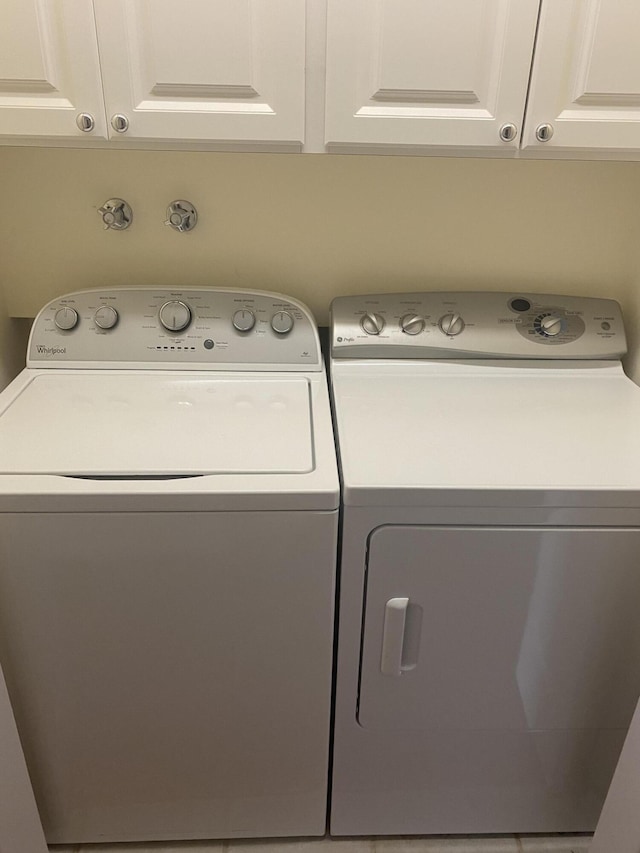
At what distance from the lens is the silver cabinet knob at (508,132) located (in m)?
1.28

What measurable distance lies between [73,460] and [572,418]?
100cm

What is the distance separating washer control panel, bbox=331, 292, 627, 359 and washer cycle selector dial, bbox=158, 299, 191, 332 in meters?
0.35

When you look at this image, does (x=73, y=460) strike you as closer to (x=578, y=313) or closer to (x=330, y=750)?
(x=330, y=750)

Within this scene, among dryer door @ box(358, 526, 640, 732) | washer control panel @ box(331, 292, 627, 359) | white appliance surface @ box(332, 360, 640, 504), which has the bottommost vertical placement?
dryer door @ box(358, 526, 640, 732)

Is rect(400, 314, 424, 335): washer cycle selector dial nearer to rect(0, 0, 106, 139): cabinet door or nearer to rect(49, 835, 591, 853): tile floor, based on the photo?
rect(0, 0, 106, 139): cabinet door

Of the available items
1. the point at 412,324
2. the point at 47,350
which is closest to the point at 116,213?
the point at 47,350

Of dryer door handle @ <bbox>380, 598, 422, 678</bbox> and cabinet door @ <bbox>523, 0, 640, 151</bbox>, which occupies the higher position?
cabinet door @ <bbox>523, 0, 640, 151</bbox>

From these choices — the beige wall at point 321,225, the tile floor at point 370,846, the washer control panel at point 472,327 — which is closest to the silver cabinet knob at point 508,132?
the beige wall at point 321,225

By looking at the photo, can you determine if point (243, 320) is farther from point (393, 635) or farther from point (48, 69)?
point (393, 635)

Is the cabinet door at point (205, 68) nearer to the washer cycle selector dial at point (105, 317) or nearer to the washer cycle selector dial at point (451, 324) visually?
the washer cycle selector dial at point (105, 317)

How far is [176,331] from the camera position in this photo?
1623mm

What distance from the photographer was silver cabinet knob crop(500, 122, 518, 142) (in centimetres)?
128

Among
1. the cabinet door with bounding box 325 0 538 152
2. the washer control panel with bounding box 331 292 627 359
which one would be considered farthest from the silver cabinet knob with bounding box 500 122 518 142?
the washer control panel with bounding box 331 292 627 359

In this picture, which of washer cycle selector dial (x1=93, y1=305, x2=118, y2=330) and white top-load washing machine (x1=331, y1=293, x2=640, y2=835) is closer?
white top-load washing machine (x1=331, y1=293, x2=640, y2=835)
